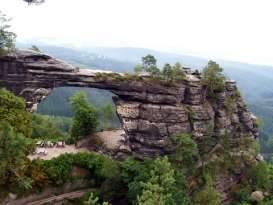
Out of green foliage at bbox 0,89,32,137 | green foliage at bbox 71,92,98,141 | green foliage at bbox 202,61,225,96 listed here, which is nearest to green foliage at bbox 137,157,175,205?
green foliage at bbox 0,89,32,137

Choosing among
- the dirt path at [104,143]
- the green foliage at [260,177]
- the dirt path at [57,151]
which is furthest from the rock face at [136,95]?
the green foliage at [260,177]

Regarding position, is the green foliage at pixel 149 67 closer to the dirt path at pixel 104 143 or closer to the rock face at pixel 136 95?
the rock face at pixel 136 95

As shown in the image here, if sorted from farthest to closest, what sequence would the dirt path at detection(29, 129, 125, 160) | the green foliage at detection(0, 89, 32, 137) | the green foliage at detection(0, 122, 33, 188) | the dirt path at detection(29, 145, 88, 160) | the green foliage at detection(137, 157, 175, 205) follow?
the dirt path at detection(29, 129, 125, 160) < the dirt path at detection(29, 145, 88, 160) < the green foliage at detection(0, 89, 32, 137) < the green foliage at detection(137, 157, 175, 205) < the green foliage at detection(0, 122, 33, 188)

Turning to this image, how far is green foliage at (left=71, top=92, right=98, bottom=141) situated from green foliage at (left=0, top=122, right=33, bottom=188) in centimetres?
1044

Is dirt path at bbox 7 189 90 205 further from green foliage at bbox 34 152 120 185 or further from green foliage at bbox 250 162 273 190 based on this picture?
green foliage at bbox 250 162 273 190

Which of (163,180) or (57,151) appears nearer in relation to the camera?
(163,180)

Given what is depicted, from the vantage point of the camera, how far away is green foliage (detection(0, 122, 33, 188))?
79.6 ft

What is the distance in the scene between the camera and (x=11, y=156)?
977 inches

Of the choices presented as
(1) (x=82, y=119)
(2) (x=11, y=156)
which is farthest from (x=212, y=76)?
(2) (x=11, y=156)

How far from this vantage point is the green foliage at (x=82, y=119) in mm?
37250

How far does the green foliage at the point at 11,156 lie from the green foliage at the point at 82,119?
1044cm

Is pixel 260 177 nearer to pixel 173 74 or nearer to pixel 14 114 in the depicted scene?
pixel 173 74

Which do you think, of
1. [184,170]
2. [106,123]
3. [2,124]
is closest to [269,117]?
[106,123]

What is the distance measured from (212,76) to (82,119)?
1119 cm
